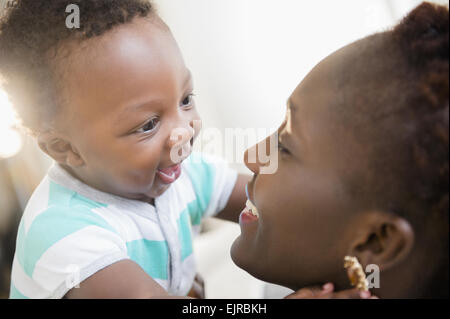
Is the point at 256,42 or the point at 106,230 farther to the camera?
the point at 256,42

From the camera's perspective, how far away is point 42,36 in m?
0.66

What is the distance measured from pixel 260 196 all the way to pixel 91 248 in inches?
10.4

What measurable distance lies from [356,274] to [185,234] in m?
0.45

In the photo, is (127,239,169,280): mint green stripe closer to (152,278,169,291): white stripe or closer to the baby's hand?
(152,278,169,291): white stripe

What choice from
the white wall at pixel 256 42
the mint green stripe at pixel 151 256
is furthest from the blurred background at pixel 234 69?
the mint green stripe at pixel 151 256

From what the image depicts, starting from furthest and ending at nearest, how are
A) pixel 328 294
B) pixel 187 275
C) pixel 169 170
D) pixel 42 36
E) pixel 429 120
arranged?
pixel 187 275 < pixel 169 170 < pixel 42 36 < pixel 328 294 < pixel 429 120

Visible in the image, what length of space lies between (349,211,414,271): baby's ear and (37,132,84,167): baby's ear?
0.49 m

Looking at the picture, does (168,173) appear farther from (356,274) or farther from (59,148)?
(356,274)

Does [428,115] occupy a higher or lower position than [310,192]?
higher

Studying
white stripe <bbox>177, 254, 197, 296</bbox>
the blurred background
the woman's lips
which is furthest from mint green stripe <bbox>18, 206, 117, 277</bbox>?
the blurred background

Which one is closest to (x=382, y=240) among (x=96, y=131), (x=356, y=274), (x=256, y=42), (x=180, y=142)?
(x=356, y=274)

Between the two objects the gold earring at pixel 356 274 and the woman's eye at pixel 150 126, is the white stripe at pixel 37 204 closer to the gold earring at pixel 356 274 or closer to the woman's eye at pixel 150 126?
the woman's eye at pixel 150 126

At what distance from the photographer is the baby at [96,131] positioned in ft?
2.11
